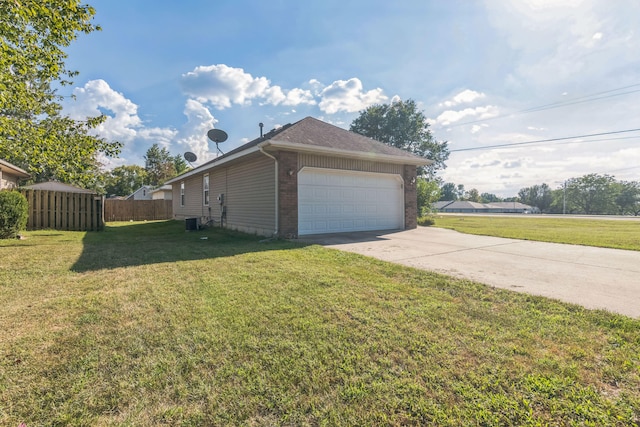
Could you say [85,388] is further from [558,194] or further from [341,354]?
[558,194]

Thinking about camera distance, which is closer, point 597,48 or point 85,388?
point 85,388

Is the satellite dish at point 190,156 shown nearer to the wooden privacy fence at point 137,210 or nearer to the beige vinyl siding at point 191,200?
the beige vinyl siding at point 191,200

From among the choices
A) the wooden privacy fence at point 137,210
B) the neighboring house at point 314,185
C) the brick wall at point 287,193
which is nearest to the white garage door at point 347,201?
the neighboring house at point 314,185

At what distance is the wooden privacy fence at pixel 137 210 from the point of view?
19547mm

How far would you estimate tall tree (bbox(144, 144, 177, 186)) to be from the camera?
41.6 m

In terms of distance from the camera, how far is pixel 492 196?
118562 millimetres

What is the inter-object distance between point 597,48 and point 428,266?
11.9 m

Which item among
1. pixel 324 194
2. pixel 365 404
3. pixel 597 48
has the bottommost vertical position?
pixel 365 404

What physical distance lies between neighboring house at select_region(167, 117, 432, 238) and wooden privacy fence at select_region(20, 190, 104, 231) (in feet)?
16.4

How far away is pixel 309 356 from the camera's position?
218cm

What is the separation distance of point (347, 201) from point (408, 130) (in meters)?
26.4

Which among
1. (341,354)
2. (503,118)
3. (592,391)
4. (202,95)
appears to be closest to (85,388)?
(341,354)

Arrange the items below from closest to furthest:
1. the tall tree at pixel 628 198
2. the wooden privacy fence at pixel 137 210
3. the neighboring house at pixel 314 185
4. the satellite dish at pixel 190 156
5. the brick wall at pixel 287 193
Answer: the brick wall at pixel 287 193
the neighboring house at pixel 314 185
the wooden privacy fence at pixel 137 210
the satellite dish at pixel 190 156
the tall tree at pixel 628 198

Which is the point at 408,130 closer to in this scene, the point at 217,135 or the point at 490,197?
the point at 217,135
